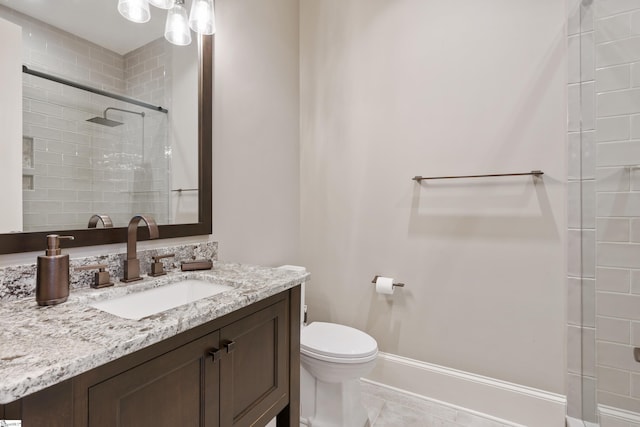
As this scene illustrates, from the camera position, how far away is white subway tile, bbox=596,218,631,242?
1410 mm

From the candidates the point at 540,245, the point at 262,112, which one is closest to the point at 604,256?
the point at 540,245

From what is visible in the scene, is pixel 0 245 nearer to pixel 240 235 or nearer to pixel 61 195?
→ pixel 61 195

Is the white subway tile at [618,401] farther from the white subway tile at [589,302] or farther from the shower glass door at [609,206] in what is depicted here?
the white subway tile at [589,302]

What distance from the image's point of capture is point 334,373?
59.5 inches

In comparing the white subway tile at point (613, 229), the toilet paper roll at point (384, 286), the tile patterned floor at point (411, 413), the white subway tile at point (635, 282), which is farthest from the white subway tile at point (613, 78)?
the tile patterned floor at point (411, 413)

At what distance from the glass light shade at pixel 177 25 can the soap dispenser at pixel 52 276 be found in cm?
100

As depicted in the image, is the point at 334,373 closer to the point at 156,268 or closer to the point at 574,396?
the point at 156,268

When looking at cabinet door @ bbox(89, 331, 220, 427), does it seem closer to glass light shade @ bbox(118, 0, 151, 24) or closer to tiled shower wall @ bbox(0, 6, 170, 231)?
tiled shower wall @ bbox(0, 6, 170, 231)

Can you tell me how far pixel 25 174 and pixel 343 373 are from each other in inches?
58.2

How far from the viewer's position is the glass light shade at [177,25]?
4.50 ft

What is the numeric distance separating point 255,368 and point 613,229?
5.52ft

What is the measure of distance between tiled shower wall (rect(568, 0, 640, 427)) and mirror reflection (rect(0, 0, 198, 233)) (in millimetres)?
1882

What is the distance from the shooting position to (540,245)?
161cm

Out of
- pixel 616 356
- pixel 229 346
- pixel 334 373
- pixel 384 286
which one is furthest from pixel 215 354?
pixel 616 356
